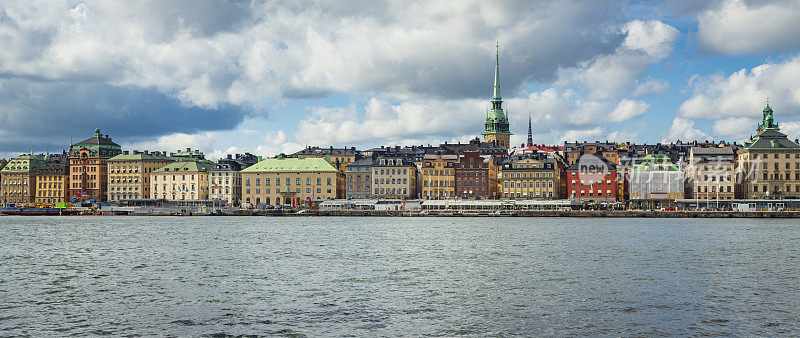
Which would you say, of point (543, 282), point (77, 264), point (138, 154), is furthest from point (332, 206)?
point (543, 282)

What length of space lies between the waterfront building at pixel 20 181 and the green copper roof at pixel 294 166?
213 ft

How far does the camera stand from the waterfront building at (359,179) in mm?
155750

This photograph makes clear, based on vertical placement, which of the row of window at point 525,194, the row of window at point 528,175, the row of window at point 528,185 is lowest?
the row of window at point 525,194

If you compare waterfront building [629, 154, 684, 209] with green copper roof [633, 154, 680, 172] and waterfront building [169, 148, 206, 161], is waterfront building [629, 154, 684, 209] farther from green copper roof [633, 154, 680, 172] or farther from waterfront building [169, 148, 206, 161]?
waterfront building [169, 148, 206, 161]

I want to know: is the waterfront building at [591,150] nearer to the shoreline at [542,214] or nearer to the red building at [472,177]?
the red building at [472,177]

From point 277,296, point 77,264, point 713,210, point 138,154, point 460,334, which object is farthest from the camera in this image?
point 138,154

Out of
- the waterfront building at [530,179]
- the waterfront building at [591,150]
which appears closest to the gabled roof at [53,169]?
the waterfront building at [530,179]

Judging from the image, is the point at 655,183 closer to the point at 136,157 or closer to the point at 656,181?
the point at 656,181

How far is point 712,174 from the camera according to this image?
14650cm

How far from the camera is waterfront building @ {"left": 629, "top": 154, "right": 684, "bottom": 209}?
481 feet

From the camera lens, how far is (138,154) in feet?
602

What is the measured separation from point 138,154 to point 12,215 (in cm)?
3493

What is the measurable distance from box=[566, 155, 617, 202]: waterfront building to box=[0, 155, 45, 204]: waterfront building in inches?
4950

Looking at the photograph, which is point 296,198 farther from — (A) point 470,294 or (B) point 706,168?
(A) point 470,294
